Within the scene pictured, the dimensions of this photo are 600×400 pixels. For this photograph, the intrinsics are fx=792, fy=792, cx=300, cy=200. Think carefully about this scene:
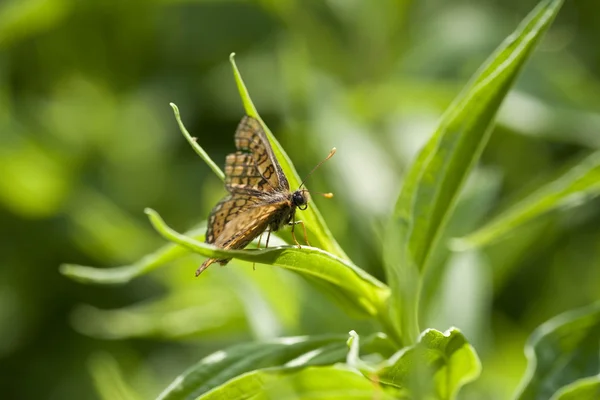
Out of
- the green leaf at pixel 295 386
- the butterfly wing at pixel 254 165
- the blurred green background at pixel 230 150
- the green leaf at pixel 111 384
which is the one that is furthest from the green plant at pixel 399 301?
the blurred green background at pixel 230 150

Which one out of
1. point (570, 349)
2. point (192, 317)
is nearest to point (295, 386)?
point (570, 349)

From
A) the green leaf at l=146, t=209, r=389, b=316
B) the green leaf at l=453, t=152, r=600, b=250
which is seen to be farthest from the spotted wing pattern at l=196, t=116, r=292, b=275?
the green leaf at l=453, t=152, r=600, b=250

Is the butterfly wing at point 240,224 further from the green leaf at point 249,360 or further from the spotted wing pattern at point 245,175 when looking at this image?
the green leaf at point 249,360

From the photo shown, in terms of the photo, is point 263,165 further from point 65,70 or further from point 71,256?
point 65,70

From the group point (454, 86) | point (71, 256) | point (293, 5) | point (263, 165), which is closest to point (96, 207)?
point (71, 256)

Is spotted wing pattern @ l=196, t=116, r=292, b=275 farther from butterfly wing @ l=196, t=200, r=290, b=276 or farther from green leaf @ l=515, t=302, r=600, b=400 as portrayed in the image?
green leaf @ l=515, t=302, r=600, b=400
